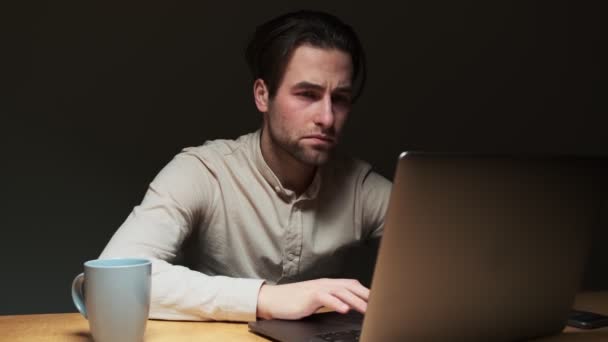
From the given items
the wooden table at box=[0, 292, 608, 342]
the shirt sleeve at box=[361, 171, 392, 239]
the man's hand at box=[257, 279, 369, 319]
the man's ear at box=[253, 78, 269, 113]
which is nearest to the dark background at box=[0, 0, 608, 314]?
the man's ear at box=[253, 78, 269, 113]

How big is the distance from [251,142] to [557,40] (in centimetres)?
166

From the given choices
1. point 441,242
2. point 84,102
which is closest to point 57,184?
point 84,102

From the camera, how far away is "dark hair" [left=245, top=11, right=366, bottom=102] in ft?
4.99

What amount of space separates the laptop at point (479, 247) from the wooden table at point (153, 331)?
7cm

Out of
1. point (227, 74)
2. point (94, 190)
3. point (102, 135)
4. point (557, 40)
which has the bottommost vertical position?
point (94, 190)

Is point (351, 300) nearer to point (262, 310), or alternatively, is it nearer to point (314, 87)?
point (262, 310)

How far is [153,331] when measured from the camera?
0.95 meters

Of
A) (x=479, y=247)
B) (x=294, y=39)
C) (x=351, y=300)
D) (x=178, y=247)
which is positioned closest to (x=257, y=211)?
(x=178, y=247)

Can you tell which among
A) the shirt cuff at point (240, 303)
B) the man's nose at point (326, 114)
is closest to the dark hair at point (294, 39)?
the man's nose at point (326, 114)

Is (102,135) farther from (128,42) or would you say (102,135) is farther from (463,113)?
(463,113)

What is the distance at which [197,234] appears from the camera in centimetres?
155

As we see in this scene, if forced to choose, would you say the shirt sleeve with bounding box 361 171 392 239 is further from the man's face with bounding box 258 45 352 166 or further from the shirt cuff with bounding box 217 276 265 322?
the shirt cuff with bounding box 217 276 265 322

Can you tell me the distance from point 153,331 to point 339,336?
279mm

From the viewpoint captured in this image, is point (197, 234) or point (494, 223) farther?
point (197, 234)
